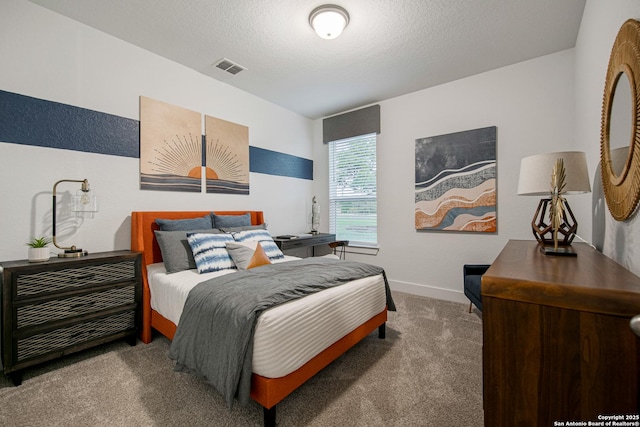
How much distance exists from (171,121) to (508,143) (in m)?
3.79

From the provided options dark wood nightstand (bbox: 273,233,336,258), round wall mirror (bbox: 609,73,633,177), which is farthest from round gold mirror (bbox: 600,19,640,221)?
dark wood nightstand (bbox: 273,233,336,258)

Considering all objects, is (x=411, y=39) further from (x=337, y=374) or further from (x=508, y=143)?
(x=337, y=374)

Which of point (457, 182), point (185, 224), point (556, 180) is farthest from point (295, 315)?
point (457, 182)

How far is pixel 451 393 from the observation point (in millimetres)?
1714

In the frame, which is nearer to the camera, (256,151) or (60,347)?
(60,347)

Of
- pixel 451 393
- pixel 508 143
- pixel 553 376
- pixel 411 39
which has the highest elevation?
pixel 411 39

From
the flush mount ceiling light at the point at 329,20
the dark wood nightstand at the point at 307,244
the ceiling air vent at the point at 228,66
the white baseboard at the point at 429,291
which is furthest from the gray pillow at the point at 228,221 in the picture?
the white baseboard at the point at 429,291

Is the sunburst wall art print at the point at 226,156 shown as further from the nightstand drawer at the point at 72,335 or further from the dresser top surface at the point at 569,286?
the dresser top surface at the point at 569,286

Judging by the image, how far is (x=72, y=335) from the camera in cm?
204

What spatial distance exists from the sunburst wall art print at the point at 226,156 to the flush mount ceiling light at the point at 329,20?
1.70m

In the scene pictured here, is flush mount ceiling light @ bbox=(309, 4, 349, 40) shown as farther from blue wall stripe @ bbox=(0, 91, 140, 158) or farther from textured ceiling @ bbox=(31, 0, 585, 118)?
blue wall stripe @ bbox=(0, 91, 140, 158)

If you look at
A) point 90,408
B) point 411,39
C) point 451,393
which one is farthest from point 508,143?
point 90,408

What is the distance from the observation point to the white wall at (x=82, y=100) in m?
2.05

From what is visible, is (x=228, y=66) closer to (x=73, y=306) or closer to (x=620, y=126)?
(x=73, y=306)
